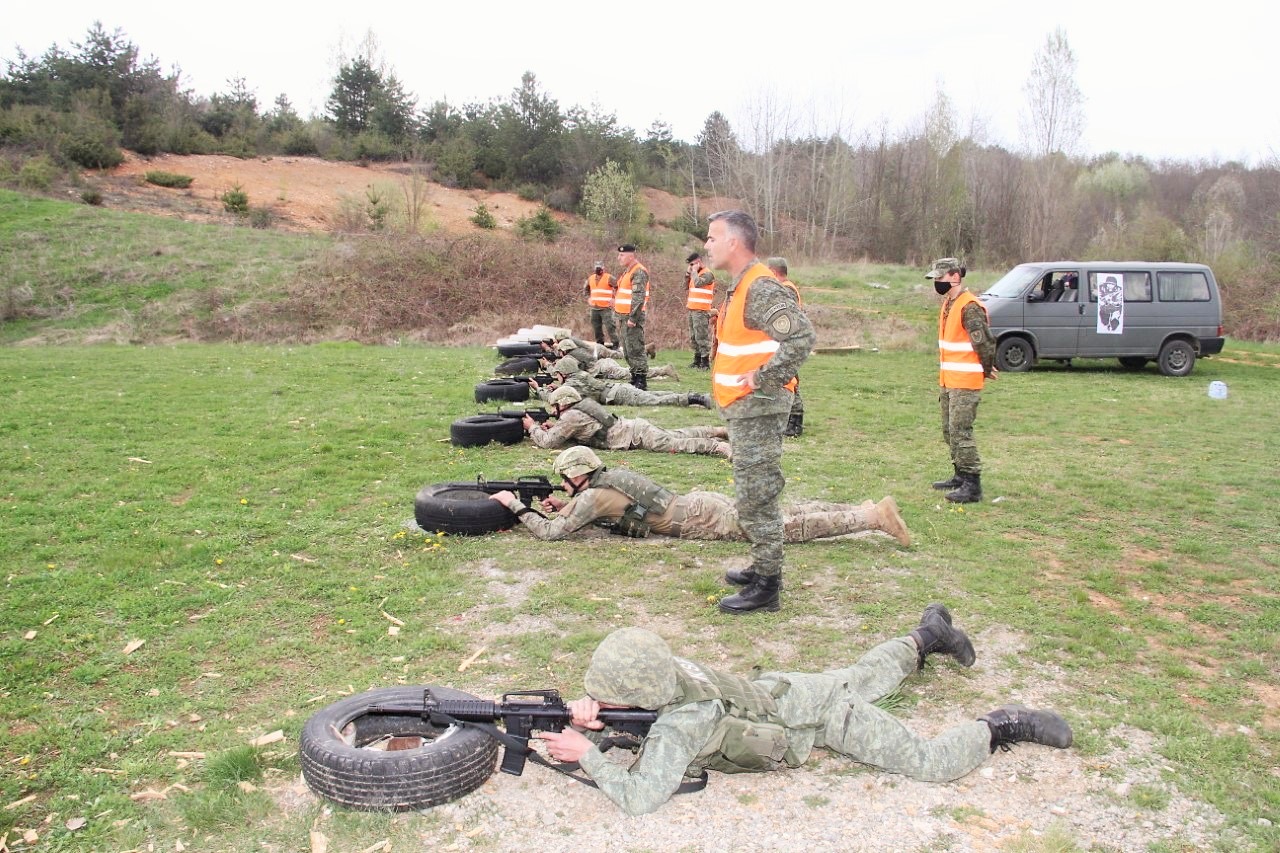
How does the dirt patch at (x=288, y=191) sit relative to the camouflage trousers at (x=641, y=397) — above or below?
above

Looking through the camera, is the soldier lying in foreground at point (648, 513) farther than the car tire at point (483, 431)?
No

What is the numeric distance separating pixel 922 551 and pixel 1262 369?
17169 millimetres

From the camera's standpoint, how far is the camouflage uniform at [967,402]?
26.2 ft

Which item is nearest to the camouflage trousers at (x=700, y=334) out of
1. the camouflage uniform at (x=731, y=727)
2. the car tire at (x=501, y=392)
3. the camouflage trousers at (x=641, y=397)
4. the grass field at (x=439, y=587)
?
the camouflage trousers at (x=641, y=397)

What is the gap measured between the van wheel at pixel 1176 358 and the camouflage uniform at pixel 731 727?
17.2 metres

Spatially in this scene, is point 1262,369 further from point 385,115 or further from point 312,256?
point 385,115

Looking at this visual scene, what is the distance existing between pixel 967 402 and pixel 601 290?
37.9 ft

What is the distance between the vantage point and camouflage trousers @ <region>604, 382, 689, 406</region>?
515 inches

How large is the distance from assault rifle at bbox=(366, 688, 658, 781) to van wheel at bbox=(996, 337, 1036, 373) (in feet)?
54.2

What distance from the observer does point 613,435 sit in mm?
10234

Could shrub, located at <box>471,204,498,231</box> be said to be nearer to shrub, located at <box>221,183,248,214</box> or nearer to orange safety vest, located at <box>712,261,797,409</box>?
shrub, located at <box>221,183,248,214</box>

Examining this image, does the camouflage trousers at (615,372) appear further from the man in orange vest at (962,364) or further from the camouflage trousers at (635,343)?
the man in orange vest at (962,364)

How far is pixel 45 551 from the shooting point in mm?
6496

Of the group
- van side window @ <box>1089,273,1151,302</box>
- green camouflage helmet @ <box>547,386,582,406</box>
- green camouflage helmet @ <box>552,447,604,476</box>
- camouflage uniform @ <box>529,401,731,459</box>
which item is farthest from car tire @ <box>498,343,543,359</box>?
van side window @ <box>1089,273,1151,302</box>
